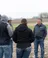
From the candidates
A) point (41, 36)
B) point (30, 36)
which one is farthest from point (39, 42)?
point (30, 36)

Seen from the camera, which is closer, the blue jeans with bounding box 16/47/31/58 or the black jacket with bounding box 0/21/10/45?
the black jacket with bounding box 0/21/10/45

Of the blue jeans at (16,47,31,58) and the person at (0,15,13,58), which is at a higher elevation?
the person at (0,15,13,58)

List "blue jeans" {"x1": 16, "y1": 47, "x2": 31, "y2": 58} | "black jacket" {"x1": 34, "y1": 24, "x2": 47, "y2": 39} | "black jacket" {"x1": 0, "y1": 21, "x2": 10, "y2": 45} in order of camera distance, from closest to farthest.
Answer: "black jacket" {"x1": 0, "y1": 21, "x2": 10, "y2": 45} → "blue jeans" {"x1": 16, "y1": 47, "x2": 31, "y2": 58} → "black jacket" {"x1": 34, "y1": 24, "x2": 47, "y2": 39}

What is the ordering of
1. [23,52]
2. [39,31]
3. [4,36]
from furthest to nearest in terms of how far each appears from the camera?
1. [39,31]
2. [23,52]
3. [4,36]

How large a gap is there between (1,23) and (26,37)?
878 mm

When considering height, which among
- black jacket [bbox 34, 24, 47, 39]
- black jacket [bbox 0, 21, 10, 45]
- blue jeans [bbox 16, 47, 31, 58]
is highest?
black jacket [bbox 0, 21, 10, 45]

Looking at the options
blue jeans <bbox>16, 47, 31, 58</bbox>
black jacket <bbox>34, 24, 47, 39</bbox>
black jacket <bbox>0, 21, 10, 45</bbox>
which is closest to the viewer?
black jacket <bbox>0, 21, 10, 45</bbox>

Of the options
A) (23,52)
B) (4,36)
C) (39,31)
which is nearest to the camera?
(4,36)

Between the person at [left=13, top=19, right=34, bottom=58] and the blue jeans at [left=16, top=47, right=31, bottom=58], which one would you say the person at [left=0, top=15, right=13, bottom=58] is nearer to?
the person at [left=13, top=19, right=34, bottom=58]

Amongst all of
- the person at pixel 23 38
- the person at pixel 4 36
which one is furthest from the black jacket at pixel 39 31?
the person at pixel 4 36

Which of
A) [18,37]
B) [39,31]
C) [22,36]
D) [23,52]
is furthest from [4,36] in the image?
[39,31]

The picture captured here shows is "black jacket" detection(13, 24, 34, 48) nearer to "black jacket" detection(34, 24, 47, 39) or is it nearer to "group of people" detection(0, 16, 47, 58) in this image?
"group of people" detection(0, 16, 47, 58)

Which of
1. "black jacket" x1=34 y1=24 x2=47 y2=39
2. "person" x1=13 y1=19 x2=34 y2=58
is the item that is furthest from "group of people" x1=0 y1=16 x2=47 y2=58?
"black jacket" x1=34 y1=24 x2=47 y2=39

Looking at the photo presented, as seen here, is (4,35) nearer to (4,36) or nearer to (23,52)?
(4,36)
